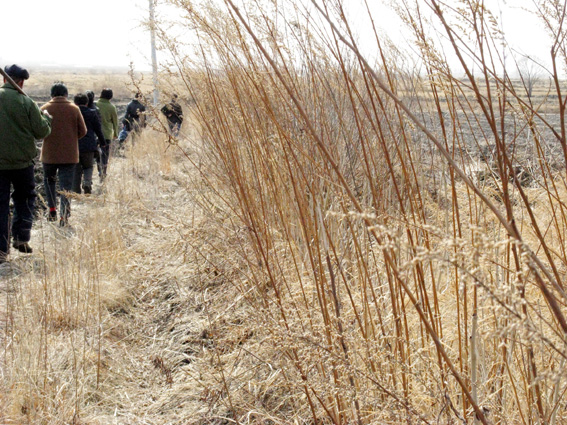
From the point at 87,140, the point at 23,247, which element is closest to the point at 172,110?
the point at 23,247

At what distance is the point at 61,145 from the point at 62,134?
4.4 inches

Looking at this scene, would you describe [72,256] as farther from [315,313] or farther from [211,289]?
[315,313]

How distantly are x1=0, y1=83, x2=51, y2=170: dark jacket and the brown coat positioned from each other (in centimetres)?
91

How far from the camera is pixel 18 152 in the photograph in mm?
4543

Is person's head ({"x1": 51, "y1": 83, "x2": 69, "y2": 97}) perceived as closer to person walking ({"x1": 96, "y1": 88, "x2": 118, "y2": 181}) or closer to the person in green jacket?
the person in green jacket

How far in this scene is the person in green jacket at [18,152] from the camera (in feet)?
14.7

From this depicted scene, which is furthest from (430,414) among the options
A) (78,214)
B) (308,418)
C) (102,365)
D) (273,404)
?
(78,214)

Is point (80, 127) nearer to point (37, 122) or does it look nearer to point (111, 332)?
point (37, 122)

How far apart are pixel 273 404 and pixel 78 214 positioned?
14.9 ft

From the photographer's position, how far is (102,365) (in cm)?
271

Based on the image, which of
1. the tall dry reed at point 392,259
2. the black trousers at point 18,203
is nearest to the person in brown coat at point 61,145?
the black trousers at point 18,203

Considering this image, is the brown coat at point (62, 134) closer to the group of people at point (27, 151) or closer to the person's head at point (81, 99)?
the group of people at point (27, 151)

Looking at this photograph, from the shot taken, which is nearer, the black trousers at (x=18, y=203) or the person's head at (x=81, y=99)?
the black trousers at (x=18, y=203)

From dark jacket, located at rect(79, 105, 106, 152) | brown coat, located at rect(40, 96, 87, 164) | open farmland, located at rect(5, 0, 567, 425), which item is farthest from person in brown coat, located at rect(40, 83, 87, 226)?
open farmland, located at rect(5, 0, 567, 425)
